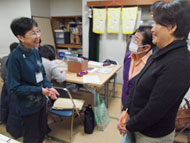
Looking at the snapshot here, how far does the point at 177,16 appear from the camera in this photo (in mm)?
692

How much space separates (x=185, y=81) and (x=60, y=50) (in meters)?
4.42

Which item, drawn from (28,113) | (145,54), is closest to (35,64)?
(28,113)

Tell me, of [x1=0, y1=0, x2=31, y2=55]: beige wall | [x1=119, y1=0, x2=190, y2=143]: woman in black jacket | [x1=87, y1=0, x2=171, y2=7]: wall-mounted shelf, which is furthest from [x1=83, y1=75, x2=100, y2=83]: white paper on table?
[x1=0, y1=0, x2=31, y2=55]: beige wall

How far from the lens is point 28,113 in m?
1.39

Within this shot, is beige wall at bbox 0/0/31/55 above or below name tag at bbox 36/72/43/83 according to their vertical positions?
above

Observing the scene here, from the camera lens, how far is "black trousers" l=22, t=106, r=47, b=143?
1439 millimetres

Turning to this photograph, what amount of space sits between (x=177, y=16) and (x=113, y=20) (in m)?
3.06

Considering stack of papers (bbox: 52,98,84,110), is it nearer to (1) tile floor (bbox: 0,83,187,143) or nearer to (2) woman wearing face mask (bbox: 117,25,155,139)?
(1) tile floor (bbox: 0,83,187,143)

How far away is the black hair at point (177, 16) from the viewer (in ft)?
2.26

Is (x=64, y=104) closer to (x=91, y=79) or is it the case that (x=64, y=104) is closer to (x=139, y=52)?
(x=91, y=79)

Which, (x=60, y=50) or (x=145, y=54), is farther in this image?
(x=60, y=50)

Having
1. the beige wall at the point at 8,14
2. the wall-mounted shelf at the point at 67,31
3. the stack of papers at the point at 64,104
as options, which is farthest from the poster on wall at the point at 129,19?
the beige wall at the point at 8,14

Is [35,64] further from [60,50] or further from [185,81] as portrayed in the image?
[60,50]

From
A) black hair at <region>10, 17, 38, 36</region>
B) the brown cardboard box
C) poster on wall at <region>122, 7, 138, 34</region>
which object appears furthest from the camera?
poster on wall at <region>122, 7, 138, 34</region>
